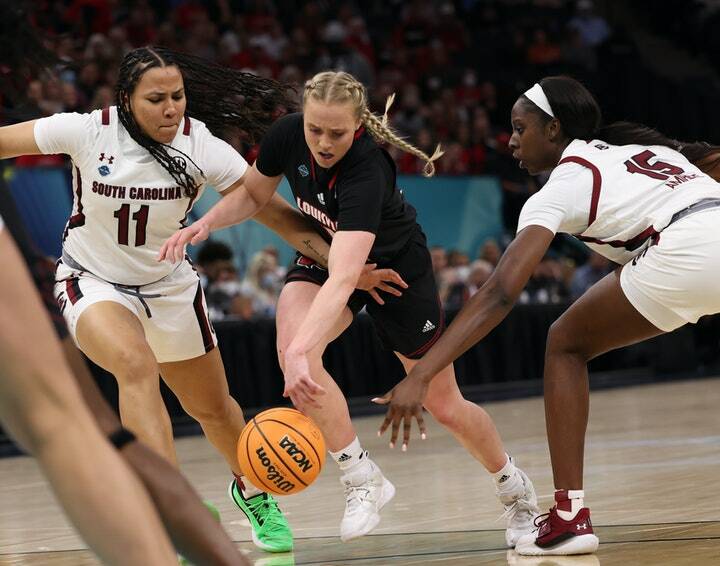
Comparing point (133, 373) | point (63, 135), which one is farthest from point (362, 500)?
point (63, 135)

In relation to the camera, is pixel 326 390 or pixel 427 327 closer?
pixel 326 390

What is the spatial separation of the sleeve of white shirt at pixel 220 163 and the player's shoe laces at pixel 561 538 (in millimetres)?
2019

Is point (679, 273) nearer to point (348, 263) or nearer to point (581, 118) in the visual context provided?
point (581, 118)

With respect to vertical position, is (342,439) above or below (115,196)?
below

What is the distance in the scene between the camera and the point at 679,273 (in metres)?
4.79

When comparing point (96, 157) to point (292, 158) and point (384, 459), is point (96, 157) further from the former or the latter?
point (384, 459)

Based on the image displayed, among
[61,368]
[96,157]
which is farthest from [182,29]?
[61,368]

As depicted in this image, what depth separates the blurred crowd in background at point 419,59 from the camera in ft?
41.5


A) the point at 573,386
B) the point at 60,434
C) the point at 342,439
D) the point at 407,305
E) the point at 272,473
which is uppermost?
the point at 60,434

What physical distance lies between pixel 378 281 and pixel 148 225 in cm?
102

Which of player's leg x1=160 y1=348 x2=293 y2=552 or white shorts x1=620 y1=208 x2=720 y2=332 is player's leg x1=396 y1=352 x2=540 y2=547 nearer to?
player's leg x1=160 y1=348 x2=293 y2=552

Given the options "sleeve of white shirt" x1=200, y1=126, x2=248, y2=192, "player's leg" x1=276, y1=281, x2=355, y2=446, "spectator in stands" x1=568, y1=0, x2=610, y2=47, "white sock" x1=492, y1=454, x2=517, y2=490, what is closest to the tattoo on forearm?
"player's leg" x1=276, y1=281, x2=355, y2=446

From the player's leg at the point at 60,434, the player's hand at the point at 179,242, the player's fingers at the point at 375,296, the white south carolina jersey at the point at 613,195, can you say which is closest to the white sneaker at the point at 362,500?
the player's fingers at the point at 375,296

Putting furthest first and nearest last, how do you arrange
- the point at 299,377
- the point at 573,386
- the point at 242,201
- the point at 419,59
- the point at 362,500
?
the point at 419,59, the point at 242,201, the point at 362,500, the point at 573,386, the point at 299,377
